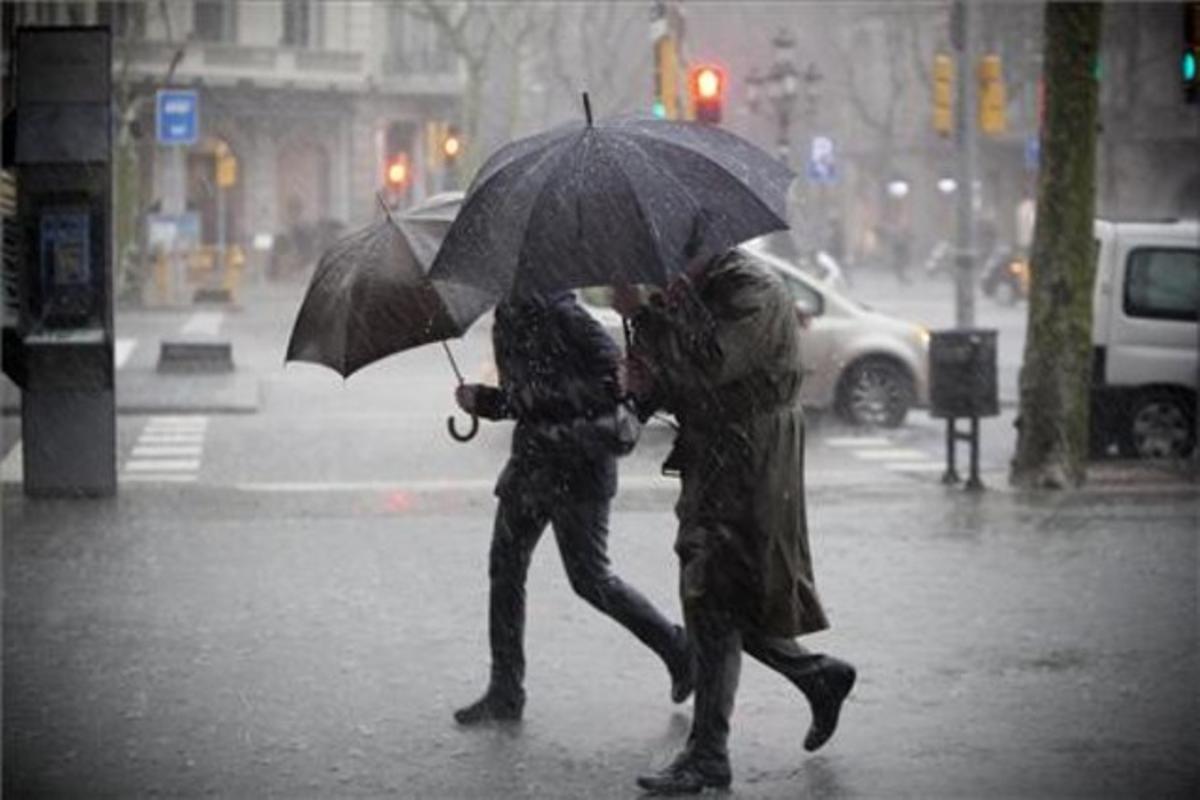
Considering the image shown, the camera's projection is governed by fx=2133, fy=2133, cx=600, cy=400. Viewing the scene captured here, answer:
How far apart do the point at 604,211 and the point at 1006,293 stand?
39.6 m

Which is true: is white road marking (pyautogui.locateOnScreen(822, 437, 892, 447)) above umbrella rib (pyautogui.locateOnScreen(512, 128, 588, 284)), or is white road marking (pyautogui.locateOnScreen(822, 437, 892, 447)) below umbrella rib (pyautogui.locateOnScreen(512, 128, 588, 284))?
below

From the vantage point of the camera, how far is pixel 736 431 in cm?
647

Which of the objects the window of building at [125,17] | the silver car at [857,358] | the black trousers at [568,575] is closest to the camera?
the black trousers at [568,575]

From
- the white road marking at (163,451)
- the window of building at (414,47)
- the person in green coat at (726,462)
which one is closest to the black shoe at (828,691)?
the person in green coat at (726,462)

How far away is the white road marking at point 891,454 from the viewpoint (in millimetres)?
17156

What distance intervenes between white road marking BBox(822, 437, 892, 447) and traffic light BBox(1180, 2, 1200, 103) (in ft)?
16.7

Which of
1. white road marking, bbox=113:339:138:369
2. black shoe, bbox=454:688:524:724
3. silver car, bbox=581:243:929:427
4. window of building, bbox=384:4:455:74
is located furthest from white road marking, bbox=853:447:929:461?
window of building, bbox=384:4:455:74

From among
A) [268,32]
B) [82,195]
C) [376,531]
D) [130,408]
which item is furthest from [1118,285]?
[268,32]

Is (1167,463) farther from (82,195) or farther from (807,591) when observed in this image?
(807,591)

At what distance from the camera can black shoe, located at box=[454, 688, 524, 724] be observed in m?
7.62

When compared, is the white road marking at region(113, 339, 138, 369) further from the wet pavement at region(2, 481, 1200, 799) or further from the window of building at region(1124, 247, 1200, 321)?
the window of building at region(1124, 247, 1200, 321)

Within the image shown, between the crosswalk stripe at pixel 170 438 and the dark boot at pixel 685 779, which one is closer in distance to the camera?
the dark boot at pixel 685 779

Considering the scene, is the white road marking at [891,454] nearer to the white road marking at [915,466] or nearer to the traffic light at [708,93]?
the white road marking at [915,466]

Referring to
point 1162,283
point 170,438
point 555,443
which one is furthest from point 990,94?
point 555,443
